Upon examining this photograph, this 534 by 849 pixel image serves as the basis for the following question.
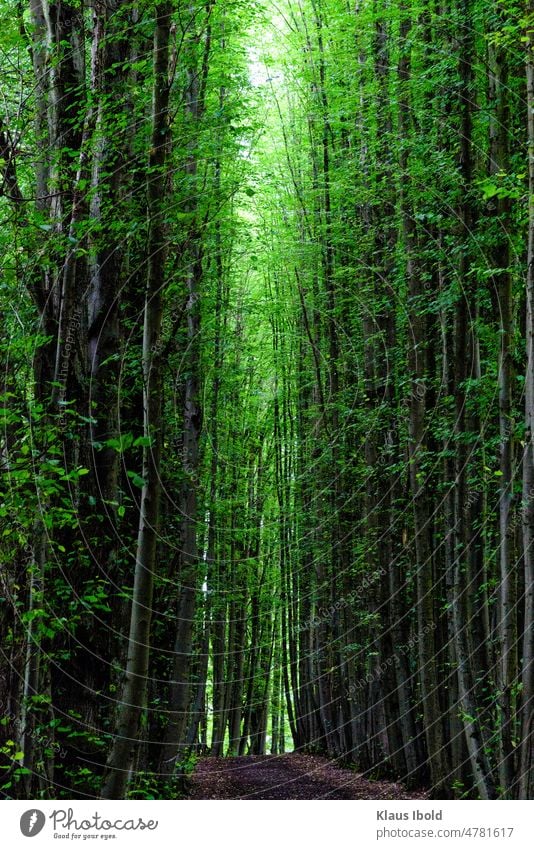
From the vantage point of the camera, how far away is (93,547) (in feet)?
28.2

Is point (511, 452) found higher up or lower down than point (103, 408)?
lower down

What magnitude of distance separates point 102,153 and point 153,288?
2.96 metres
